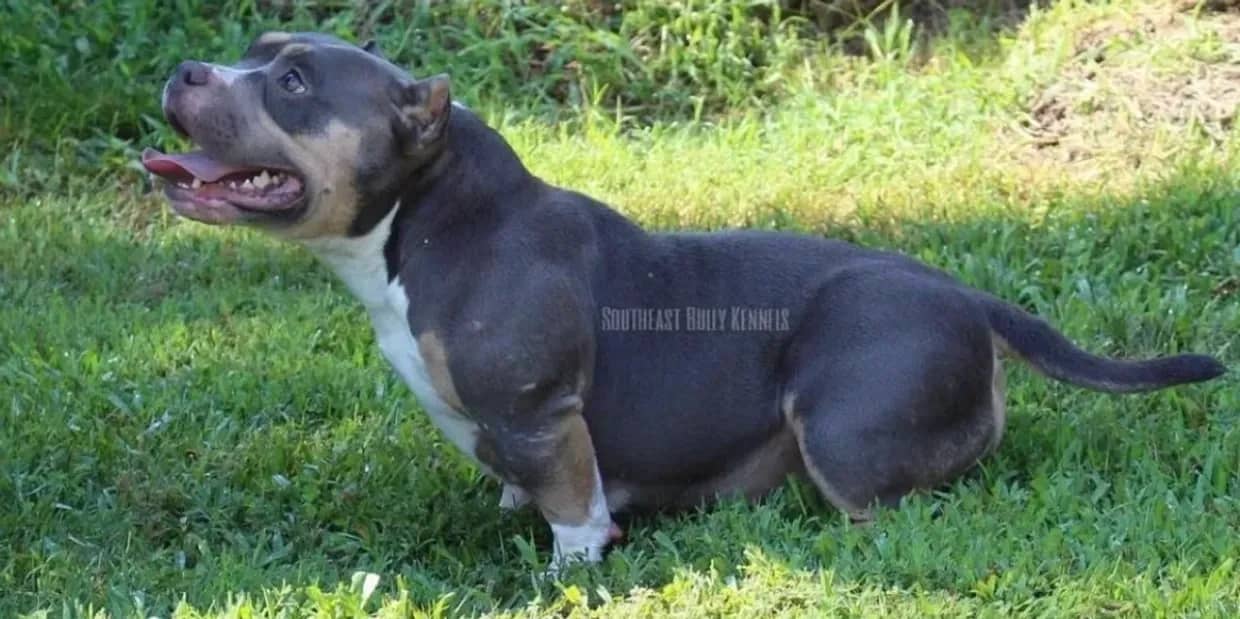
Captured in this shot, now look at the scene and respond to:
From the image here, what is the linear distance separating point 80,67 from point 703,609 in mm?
5432

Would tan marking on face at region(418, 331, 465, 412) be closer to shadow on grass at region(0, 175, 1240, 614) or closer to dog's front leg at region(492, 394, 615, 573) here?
dog's front leg at region(492, 394, 615, 573)

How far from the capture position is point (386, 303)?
5441mm

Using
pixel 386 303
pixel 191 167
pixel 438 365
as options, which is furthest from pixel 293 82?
pixel 438 365

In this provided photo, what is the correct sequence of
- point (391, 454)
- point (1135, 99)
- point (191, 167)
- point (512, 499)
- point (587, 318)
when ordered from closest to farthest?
point (191, 167)
point (587, 318)
point (512, 499)
point (391, 454)
point (1135, 99)

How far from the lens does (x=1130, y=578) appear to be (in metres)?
4.92

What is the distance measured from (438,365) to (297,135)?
2.31 feet

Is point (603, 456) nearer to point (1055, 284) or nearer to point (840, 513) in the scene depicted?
point (840, 513)

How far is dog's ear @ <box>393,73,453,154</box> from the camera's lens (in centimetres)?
524

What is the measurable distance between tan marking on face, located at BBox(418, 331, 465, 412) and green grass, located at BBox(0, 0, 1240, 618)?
1.63 feet

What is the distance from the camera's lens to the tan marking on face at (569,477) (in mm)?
5422

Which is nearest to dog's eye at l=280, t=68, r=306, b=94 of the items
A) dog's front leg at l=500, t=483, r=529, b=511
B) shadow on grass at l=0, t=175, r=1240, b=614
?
shadow on grass at l=0, t=175, r=1240, b=614

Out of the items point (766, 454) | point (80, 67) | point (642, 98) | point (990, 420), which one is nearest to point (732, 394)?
point (766, 454)

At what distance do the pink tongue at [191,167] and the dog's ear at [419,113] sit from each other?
1.35 feet

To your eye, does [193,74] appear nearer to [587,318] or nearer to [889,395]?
[587,318]
